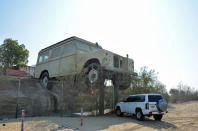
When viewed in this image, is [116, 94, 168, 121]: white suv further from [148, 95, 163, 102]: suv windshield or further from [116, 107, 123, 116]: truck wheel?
[116, 107, 123, 116]: truck wheel

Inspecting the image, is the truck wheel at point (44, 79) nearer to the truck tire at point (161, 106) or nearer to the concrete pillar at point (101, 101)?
the concrete pillar at point (101, 101)

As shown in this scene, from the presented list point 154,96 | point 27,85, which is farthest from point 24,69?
point 154,96

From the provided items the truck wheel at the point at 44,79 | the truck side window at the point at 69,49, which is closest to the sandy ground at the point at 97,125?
the truck side window at the point at 69,49

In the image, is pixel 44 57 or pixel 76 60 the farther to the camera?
pixel 44 57

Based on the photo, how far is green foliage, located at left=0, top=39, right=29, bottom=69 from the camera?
950 inches

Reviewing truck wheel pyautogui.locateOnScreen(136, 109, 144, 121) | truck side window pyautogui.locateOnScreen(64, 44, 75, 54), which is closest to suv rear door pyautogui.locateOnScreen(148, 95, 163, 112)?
truck wheel pyautogui.locateOnScreen(136, 109, 144, 121)

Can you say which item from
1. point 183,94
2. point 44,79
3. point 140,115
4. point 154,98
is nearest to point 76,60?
point 44,79

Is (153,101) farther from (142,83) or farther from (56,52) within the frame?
(56,52)

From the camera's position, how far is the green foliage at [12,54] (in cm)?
2412

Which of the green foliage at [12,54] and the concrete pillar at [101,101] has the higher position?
the green foliage at [12,54]

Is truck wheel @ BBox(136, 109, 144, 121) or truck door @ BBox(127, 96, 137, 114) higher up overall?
truck door @ BBox(127, 96, 137, 114)

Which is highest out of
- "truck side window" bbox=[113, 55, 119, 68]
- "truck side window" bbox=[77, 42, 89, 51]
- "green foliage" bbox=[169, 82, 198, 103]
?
"truck side window" bbox=[77, 42, 89, 51]

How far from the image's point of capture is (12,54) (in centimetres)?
2444

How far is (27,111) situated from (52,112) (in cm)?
189
